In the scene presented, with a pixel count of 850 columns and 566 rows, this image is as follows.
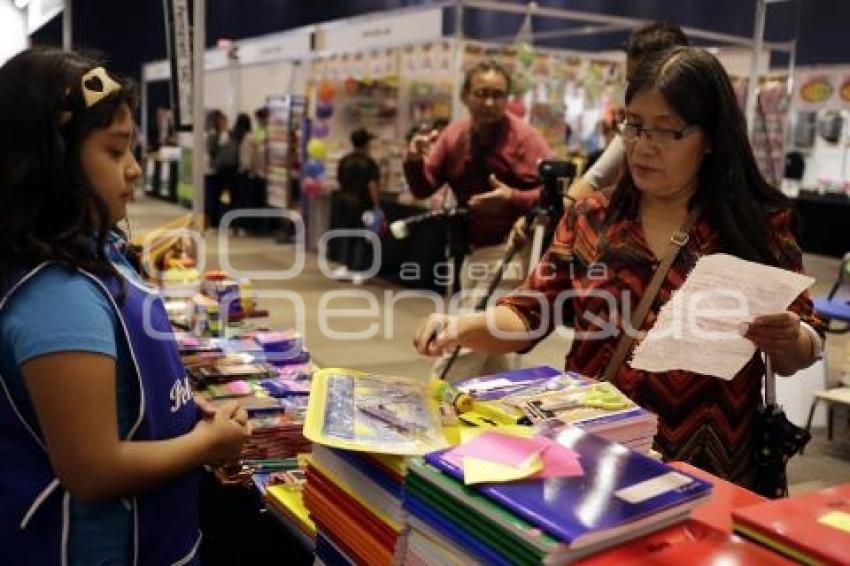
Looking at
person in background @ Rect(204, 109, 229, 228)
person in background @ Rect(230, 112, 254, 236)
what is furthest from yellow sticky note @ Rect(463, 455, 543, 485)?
person in background @ Rect(204, 109, 229, 228)

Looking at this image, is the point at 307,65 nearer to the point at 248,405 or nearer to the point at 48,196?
the point at 248,405

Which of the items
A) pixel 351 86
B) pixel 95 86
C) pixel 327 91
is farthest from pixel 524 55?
pixel 95 86

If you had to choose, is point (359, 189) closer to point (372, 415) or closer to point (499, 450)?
point (372, 415)

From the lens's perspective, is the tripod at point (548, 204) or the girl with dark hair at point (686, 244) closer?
the girl with dark hair at point (686, 244)

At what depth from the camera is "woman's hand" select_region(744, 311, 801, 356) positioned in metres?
1.41

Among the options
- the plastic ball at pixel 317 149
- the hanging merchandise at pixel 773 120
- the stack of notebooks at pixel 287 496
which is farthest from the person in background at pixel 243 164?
the stack of notebooks at pixel 287 496

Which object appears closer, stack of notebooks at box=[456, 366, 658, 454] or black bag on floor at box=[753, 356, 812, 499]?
stack of notebooks at box=[456, 366, 658, 454]

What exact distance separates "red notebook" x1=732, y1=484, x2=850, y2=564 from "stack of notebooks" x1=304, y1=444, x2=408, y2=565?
0.41 m

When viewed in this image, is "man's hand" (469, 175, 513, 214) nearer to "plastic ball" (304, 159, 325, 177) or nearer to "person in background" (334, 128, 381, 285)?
"person in background" (334, 128, 381, 285)

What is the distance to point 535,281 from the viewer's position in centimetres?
181

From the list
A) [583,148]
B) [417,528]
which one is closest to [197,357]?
[417,528]

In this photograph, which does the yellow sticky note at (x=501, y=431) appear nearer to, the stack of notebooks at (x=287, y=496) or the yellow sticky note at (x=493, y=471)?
the yellow sticky note at (x=493, y=471)

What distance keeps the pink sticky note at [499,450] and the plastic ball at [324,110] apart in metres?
8.31

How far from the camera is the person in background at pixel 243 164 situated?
11516mm
